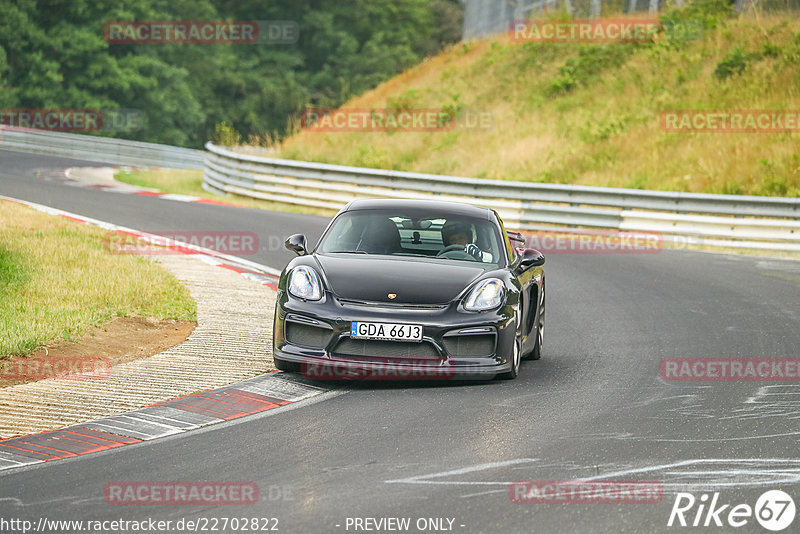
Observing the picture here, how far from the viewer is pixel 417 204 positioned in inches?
400

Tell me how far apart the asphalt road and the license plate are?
16.1 inches

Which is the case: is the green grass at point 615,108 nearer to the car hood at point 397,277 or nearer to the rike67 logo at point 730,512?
the car hood at point 397,277

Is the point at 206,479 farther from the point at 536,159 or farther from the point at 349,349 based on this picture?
the point at 536,159

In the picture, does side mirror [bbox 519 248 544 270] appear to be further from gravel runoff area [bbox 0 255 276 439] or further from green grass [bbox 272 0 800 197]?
green grass [bbox 272 0 800 197]

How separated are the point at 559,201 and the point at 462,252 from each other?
13297 mm

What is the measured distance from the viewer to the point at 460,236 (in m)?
9.91

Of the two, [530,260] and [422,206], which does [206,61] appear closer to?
[422,206]

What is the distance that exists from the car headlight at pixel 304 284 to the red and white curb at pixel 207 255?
4.70 meters

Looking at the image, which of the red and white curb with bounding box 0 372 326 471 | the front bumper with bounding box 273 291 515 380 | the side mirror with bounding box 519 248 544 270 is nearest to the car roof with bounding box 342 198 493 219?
the side mirror with bounding box 519 248 544 270

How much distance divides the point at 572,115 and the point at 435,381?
23323 mm

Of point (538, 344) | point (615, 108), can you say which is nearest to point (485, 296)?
point (538, 344)

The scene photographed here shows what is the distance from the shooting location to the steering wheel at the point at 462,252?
31.8 ft

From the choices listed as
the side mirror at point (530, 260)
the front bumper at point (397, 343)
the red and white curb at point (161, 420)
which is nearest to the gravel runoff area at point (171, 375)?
the red and white curb at point (161, 420)

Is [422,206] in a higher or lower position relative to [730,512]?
higher
